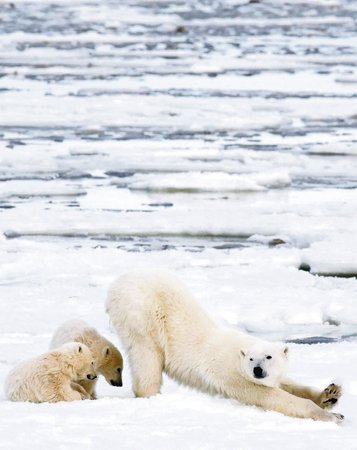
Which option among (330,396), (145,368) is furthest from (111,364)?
(330,396)

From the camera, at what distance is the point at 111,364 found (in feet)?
14.5

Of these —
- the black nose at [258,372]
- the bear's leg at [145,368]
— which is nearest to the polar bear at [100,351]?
the bear's leg at [145,368]

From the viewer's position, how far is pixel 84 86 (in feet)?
49.3

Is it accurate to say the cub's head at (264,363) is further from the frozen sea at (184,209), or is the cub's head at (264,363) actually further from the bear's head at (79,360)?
the bear's head at (79,360)

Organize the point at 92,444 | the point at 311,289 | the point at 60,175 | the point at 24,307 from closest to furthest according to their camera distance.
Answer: the point at 92,444, the point at 24,307, the point at 311,289, the point at 60,175

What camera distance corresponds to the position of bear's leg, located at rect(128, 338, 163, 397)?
412 cm

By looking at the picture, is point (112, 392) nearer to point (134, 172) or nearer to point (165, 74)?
point (134, 172)

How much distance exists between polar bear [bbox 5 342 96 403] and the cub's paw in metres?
0.84

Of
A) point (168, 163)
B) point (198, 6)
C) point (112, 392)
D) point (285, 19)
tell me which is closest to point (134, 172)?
point (168, 163)

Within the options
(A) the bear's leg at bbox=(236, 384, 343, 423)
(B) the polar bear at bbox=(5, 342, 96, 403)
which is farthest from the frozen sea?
(B) the polar bear at bbox=(5, 342, 96, 403)

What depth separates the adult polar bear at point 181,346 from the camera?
3.98 metres

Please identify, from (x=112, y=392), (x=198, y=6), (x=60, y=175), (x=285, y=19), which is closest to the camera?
(x=112, y=392)

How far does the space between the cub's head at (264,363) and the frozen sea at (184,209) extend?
0.40ft

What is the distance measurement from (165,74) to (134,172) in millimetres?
6742
